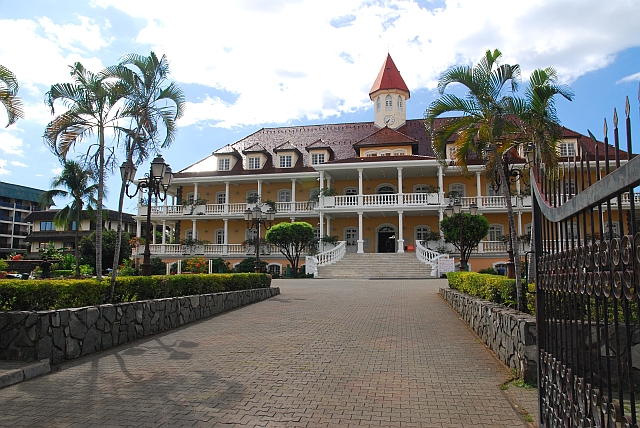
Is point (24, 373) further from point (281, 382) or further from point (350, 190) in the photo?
point (350, 190)

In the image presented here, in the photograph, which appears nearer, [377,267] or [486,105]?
[486,105]

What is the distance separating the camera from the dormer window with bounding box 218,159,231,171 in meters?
39.5

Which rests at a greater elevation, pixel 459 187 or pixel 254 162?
pixel 254 162

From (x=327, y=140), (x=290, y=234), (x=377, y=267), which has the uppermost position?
(x=327, y=140)

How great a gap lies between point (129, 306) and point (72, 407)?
3.65 meters

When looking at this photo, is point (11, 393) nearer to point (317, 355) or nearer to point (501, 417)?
point (317, 355)

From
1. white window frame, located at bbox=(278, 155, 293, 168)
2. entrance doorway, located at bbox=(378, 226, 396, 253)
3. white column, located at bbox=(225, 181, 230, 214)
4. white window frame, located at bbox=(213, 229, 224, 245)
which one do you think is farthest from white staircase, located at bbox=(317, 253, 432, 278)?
white window frame, located at bbox=(213, 229, 224, 245)

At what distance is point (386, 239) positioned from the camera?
35719 mm

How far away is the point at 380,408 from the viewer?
16.3ft

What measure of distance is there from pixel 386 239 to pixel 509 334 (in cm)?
2922

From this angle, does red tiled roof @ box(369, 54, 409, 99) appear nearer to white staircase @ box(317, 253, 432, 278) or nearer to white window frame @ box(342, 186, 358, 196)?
white window frame @ box(342, 186, 358, 196)

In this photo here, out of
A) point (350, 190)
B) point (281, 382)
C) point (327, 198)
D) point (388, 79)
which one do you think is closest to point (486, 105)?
point (281, 382)

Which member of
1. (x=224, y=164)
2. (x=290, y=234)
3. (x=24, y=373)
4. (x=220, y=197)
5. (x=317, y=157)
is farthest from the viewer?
(x=220, y=197)

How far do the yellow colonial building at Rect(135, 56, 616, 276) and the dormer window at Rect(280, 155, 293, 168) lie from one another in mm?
78
